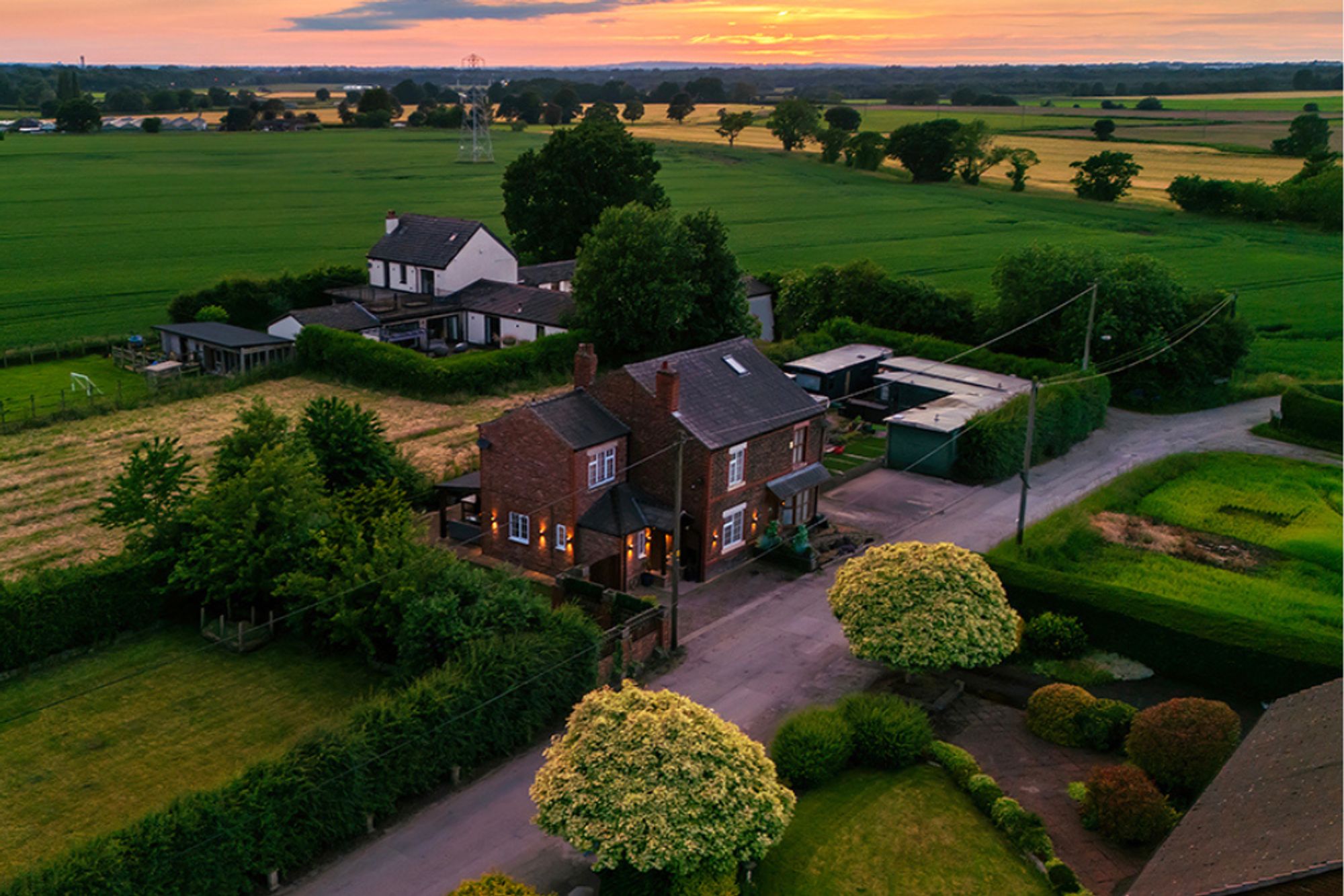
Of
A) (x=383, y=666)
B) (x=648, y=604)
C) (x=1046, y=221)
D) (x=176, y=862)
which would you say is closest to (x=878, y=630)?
(x=648, y=604)

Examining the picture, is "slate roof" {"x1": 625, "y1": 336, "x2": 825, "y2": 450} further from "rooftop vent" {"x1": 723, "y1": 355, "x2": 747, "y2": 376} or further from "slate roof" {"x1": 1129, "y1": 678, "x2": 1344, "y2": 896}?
"slate roof" {"x1": 1129, "y1": 678, "x2": 1344, "y2": 896}

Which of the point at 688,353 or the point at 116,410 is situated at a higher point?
the point at 688,353

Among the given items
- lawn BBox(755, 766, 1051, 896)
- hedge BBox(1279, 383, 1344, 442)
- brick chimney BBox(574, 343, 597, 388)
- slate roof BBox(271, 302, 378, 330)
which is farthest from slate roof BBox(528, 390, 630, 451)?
hedge BBox(1279, 383, 1344, 442)

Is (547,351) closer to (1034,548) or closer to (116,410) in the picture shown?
(116,410)

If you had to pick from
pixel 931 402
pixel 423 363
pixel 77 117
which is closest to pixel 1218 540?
pixel 931 402

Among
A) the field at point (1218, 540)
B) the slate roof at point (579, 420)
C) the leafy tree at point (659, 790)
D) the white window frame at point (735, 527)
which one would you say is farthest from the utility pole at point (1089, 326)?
the leafy tree at point (659, 790)

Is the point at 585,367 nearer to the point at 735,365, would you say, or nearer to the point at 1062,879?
the point at 735,365
